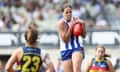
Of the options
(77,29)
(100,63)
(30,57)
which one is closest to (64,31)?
(77,29)

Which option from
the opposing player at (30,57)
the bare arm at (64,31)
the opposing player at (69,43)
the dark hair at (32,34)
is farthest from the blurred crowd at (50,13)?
the dark hair at (32,34)

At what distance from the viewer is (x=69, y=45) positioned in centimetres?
1243

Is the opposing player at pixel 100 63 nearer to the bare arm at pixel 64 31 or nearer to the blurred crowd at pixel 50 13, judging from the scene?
the bare arm at pixel 64 31

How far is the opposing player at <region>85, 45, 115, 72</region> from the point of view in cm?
1373

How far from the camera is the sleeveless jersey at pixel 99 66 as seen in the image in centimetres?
1382

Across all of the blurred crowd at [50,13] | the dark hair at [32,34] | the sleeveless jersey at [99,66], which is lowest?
the sleeveless jersey at [99,66]

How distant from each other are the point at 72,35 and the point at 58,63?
6155mm

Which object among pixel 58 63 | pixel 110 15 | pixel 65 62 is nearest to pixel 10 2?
pixel 110 15

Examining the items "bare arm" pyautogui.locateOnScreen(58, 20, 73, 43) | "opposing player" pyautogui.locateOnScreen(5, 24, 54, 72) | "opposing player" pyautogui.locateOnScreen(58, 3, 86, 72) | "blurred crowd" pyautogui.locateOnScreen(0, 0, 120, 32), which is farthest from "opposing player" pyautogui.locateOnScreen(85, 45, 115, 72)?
"blurred crowd" pyautogui.locateOnScreen(0, 0, 120, 32)

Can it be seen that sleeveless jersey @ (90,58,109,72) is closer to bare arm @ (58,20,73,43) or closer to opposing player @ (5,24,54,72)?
bare arm @ (58,20,73,43)

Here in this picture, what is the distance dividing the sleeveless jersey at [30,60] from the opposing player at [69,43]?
228 centimetres

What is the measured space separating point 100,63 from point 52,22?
8.28 m

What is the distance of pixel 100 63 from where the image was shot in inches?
547

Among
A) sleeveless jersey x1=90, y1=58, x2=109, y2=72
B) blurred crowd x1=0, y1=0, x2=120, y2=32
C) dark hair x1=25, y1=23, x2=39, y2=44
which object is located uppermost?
blurred crowd x1=0, y1=0, x2=120, y2=32
